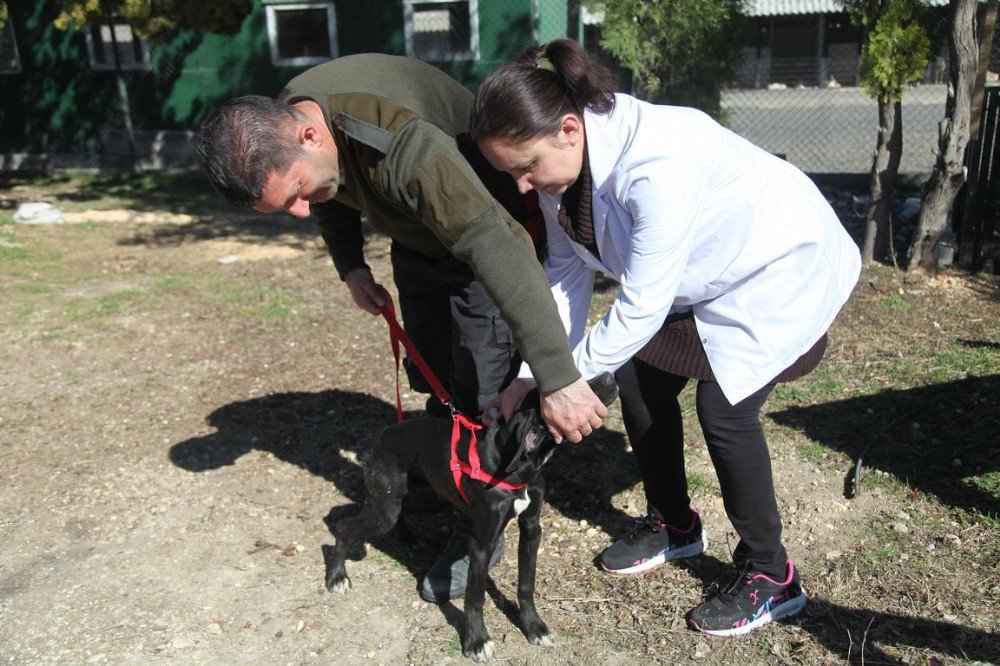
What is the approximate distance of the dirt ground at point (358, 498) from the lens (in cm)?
299

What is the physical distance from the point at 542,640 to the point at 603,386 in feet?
3.36

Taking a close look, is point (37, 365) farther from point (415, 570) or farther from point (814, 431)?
point (814, 431)

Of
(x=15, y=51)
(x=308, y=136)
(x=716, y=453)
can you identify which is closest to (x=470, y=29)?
(x=15, y=51)

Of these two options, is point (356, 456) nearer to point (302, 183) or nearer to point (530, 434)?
point (530, 434)

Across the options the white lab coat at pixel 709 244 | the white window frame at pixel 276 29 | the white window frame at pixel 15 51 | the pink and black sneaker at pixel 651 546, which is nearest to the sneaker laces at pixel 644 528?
the pink and black sneaker at pixel 651 546

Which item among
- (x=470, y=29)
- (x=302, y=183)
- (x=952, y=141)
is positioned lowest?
(x=952, y=141)

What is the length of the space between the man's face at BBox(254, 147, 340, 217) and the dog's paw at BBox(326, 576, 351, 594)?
1454 mm

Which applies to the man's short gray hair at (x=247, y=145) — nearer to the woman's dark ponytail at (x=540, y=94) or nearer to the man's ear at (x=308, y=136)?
the man's ear at (x=308, y=136)

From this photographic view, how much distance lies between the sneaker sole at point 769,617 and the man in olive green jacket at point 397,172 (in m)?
1.01

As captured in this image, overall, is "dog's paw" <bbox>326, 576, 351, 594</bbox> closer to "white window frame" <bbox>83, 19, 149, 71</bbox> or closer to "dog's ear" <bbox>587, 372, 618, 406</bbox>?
"dog's ear" <bbox>587, 372, 618, 406</bbox>

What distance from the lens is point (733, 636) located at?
293 cm

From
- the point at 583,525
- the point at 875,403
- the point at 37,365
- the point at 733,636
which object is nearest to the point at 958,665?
the point at 733,636

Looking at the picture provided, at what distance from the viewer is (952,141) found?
21.1ft

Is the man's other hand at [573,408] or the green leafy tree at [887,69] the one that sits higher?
the green leafy tree at [887,69]
